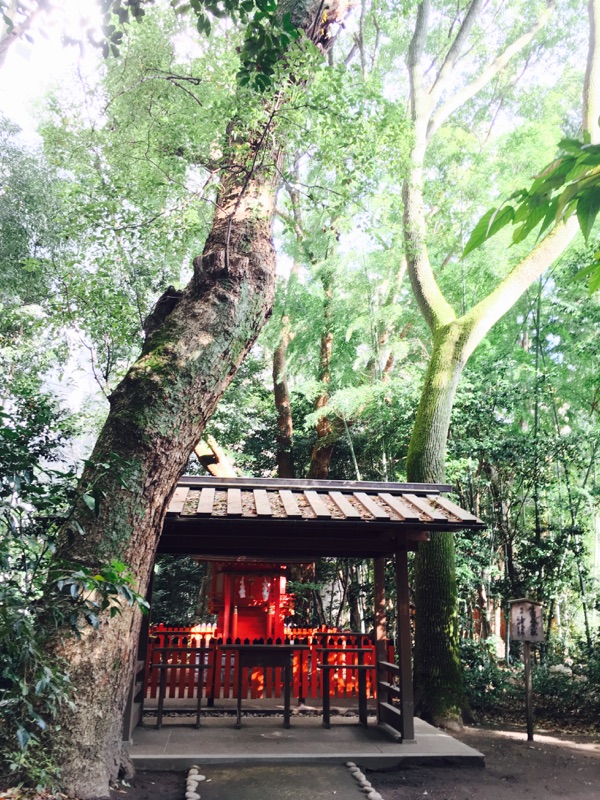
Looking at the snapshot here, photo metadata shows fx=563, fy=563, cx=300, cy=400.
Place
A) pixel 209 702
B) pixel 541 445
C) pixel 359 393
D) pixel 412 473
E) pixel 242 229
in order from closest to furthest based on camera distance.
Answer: pixel 242 229
pixel 209 702
pixel 412 473
pixel 541 445
pixel 359 393

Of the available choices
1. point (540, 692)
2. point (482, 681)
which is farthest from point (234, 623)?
point (540, 692)

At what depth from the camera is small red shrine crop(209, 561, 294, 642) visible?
824 cm

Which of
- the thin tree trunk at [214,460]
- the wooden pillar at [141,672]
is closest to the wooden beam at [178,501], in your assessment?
the wooden pillar at [141,672]

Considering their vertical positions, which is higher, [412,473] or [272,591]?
[412,473]

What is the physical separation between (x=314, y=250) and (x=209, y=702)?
9.09 metres

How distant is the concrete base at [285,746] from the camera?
15.8 ft

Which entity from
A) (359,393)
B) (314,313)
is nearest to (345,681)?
(359,393)

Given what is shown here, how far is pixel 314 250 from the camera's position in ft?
40.9

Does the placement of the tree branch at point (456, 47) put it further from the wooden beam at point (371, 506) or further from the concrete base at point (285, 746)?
the concrete base at point (285, 746)

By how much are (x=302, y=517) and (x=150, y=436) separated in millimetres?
2012

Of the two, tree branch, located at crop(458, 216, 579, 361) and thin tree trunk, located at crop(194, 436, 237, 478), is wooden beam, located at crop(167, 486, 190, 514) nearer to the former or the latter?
tree branch, located at crop(458, 216, 579, 361)

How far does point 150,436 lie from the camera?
3.41 metres

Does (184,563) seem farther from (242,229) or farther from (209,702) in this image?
(242,229)

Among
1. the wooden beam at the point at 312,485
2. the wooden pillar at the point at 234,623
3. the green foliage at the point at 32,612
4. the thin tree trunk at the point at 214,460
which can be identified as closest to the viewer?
the green foliage at the point at 32,612
